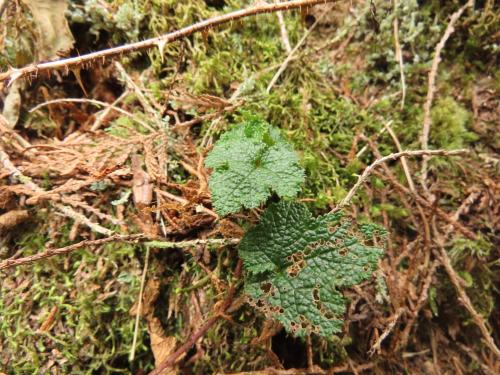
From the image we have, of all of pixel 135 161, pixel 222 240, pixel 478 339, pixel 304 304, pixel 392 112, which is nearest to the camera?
pixel 304 304

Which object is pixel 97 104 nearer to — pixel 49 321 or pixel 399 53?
pixel 49 321

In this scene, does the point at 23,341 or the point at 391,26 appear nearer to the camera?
the point at 23,341

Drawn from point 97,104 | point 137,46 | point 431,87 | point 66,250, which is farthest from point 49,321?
point 431,87

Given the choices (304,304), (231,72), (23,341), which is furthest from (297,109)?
(23,341)

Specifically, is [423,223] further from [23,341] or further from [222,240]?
[23,341]

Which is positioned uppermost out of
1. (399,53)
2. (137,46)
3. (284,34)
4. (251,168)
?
(137,46)

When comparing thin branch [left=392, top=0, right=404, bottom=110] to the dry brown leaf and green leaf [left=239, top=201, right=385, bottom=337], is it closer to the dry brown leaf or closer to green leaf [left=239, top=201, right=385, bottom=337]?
green leaf [left=239, top=201, right=385, bottom=337]

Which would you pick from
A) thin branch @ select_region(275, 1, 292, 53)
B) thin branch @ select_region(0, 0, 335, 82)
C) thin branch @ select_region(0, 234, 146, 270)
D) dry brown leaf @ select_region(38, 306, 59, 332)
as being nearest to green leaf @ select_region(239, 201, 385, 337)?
thin branch @ select_region(0, 234, 146, 270)
